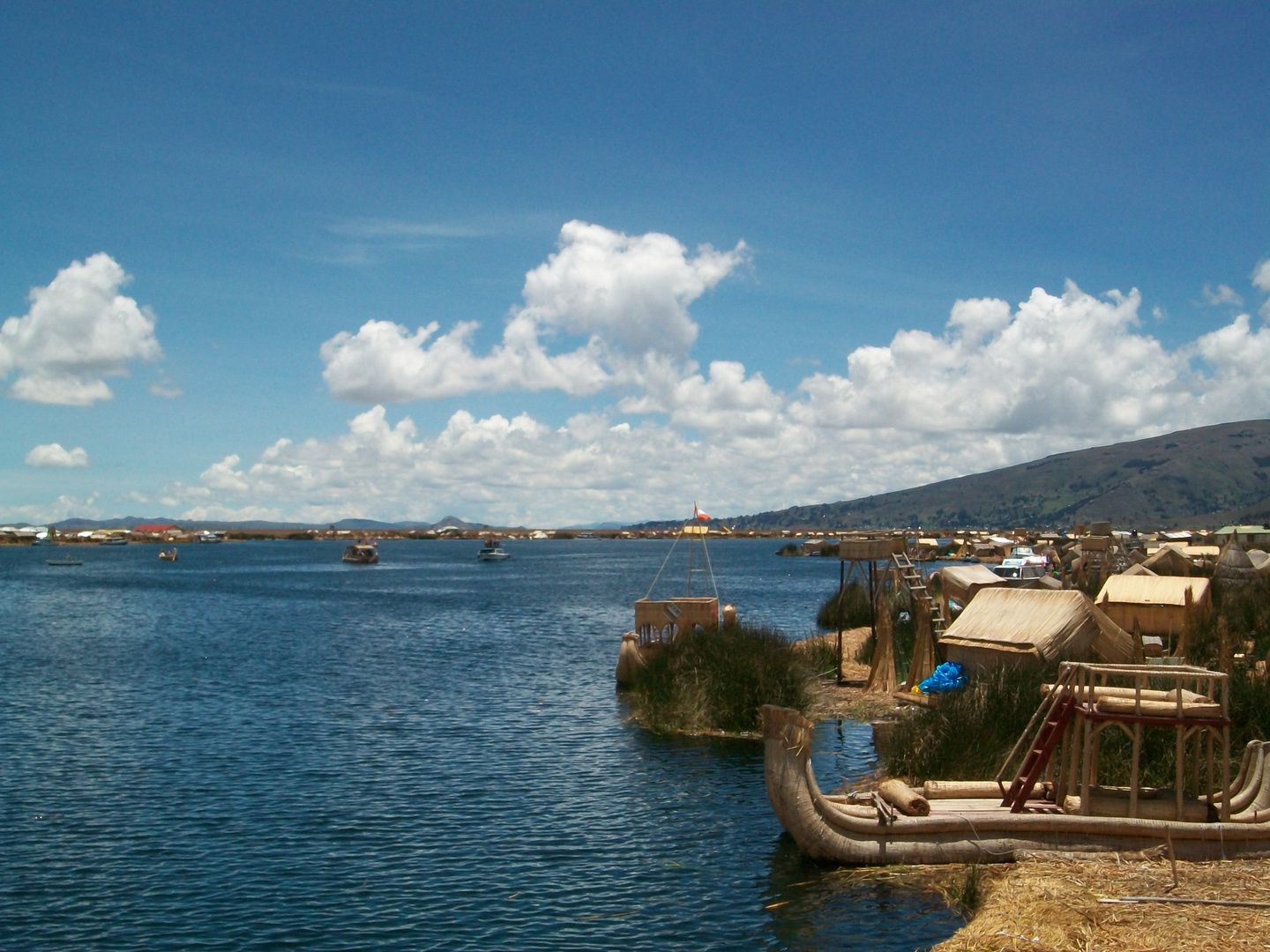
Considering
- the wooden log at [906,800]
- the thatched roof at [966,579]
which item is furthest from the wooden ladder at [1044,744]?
the thatched roof at [966,579]

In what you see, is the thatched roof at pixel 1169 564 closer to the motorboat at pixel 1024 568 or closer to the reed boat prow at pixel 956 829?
the motorboat at pixel 1024 568

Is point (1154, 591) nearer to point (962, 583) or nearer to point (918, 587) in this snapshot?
point (962, 583)

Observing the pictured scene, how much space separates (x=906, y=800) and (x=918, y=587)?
1484cm

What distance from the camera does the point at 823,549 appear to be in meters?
180

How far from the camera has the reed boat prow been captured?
13.3m

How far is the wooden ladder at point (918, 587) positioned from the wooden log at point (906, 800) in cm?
1211

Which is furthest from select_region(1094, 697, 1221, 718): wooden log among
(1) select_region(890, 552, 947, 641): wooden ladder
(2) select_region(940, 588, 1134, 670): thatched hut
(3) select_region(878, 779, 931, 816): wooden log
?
(1) select_region(890, 552, 947, 641): wooden ladder

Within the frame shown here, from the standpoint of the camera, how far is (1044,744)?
562 inches

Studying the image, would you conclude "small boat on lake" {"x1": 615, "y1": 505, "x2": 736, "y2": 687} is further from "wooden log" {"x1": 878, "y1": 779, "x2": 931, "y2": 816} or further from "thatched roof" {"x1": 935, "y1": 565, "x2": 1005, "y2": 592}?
"wooden log" {"x1": 878, "y1": 779, "x2": 931, "y2": 816}

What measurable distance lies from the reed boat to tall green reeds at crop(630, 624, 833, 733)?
9.10m

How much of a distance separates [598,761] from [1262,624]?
65.2 feet

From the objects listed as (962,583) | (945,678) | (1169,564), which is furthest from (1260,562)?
(945,678)

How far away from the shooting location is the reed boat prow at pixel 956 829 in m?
13.3

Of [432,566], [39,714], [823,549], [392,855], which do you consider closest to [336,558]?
[432,566]
